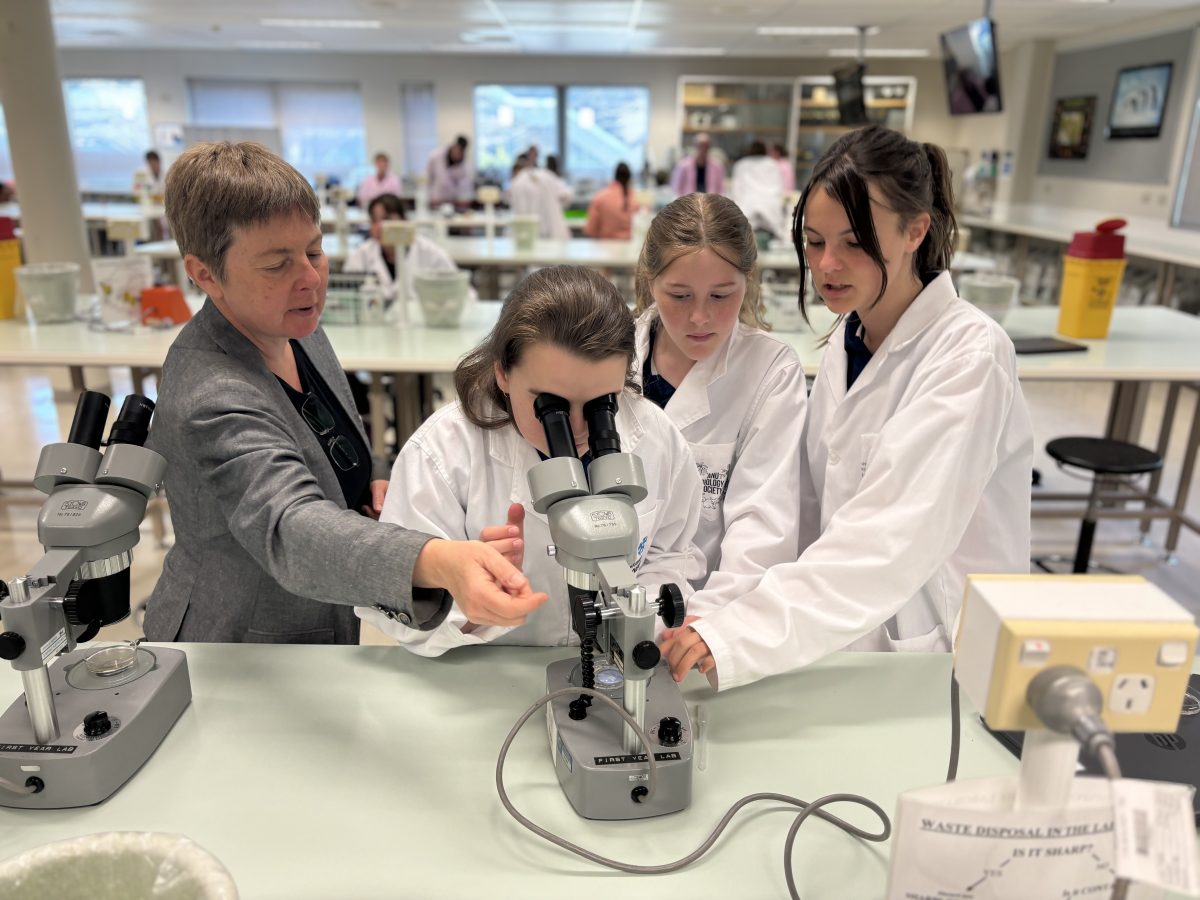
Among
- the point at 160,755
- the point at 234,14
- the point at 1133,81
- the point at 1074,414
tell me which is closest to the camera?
the point at 160,755

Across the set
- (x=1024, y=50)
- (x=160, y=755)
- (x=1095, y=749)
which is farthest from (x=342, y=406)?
(x=1024, y=50)

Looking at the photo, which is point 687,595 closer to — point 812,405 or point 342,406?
point 812,405

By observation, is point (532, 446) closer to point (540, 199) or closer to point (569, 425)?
point (569, 425)

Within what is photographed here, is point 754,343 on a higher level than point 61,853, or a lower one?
higher

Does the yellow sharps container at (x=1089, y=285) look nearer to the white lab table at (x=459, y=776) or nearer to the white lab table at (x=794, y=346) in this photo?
the white lab table at (x=794, y=346)

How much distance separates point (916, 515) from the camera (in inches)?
41.8

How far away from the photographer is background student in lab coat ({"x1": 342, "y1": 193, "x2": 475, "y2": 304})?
11.3 ft

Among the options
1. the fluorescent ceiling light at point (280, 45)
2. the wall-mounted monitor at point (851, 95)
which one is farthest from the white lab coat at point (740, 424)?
the fluorescent ceiling light at point (280, 45)

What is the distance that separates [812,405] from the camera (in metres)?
1.46

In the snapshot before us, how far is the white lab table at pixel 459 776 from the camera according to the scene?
0.77 meters

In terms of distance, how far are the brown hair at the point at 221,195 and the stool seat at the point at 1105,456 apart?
2.50 meters

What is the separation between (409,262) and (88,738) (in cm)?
294

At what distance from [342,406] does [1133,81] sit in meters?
7.89

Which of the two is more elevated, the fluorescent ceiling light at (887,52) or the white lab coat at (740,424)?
the fluorescent ceiling light at (887,52)
